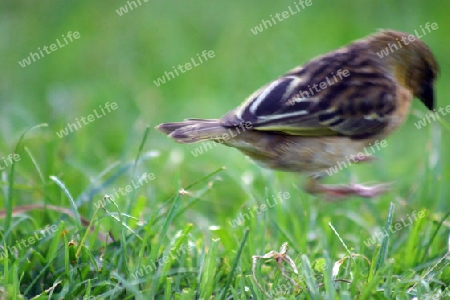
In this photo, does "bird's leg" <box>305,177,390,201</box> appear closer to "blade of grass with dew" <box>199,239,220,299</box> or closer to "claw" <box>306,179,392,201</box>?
"claw" <box>306,179,392,201</box>

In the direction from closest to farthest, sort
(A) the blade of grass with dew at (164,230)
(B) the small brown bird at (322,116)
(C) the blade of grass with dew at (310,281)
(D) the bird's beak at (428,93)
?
(C) the blade of grass with dew at (310,281), (A) the blade of grass with dew at (164,230), (B) the small brown bird at (322,116), (D) the bird's beak at (428,93)

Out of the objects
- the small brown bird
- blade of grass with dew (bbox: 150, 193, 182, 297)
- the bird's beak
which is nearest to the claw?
the small brown bird

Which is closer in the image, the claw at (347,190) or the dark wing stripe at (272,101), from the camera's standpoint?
the dark wing stripe at (272,101)

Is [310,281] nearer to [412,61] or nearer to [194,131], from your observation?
[194,131]

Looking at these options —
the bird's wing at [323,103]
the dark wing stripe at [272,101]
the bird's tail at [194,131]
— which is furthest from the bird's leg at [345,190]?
the bird's tail at [194,131]

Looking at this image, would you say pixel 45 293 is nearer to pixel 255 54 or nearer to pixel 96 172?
pixel 96 172

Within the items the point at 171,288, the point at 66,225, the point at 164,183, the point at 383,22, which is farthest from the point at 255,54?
the point at 171,288

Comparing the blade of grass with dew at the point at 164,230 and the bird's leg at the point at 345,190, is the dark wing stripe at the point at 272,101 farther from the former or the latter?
the blade of grass with dew at the point at 164,230
